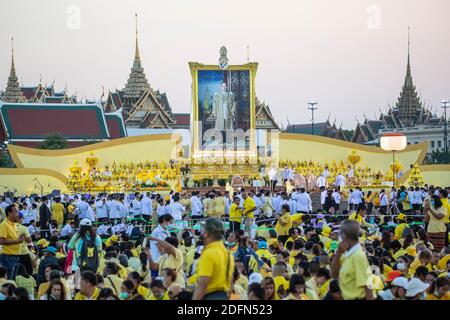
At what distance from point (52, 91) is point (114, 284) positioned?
2375 inches

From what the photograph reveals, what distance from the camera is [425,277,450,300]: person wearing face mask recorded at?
9641 mm

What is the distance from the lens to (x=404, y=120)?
243ft

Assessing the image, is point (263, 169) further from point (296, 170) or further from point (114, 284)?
point (114, 284)

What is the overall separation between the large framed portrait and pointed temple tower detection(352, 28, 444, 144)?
3157 cm

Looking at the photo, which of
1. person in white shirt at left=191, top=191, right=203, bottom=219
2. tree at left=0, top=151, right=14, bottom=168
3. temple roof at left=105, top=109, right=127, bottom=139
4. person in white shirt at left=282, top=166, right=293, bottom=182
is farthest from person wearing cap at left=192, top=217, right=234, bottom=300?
temple roof at left=105, top=109, right=127, bottom=139

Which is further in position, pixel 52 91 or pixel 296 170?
pixel 52 91

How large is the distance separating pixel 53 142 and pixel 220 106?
500 inches

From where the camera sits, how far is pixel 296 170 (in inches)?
1476

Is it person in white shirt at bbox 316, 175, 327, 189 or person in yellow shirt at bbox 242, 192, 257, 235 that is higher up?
person in yellow shirt at bbox 242, 192, 257, 235

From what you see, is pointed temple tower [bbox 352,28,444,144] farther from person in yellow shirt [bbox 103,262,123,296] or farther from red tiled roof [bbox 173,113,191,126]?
person in yellow shirt [bbox 103,262,123,296]

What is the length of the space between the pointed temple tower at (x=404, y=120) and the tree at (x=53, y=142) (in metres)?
26.7

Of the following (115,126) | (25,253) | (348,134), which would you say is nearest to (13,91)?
(115,126)

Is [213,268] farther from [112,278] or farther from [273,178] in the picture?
[273,178]
